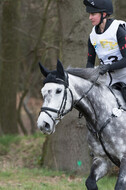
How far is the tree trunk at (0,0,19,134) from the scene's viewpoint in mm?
12016

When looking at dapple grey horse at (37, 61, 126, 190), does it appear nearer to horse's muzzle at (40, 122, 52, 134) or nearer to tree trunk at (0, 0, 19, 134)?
horse's muzzle at (40, 122, 52, 134)

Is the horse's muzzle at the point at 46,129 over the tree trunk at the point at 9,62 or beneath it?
over

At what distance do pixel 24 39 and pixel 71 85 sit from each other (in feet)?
32.4

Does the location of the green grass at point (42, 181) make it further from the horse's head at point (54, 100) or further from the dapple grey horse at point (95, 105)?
the horse's head at point (54, 100)

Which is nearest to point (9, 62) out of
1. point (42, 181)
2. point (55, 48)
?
point (55, 48)

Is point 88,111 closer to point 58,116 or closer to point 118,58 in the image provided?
point 58,116

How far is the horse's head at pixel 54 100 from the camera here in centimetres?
410

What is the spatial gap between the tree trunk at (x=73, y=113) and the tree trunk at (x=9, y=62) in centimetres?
440

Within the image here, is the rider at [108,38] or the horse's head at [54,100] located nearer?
the horse's head at [54,100]

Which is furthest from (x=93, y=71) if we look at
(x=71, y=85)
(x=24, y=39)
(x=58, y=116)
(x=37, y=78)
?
(x=37, y=78)

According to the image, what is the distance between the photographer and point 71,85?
4422 mm

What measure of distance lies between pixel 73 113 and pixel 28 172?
161cm

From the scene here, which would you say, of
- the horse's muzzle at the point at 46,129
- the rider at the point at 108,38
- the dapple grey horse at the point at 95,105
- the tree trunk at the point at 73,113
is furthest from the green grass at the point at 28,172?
the rider at the point at 108,38

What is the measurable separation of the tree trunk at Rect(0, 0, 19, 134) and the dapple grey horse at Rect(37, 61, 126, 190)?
24.9ft
